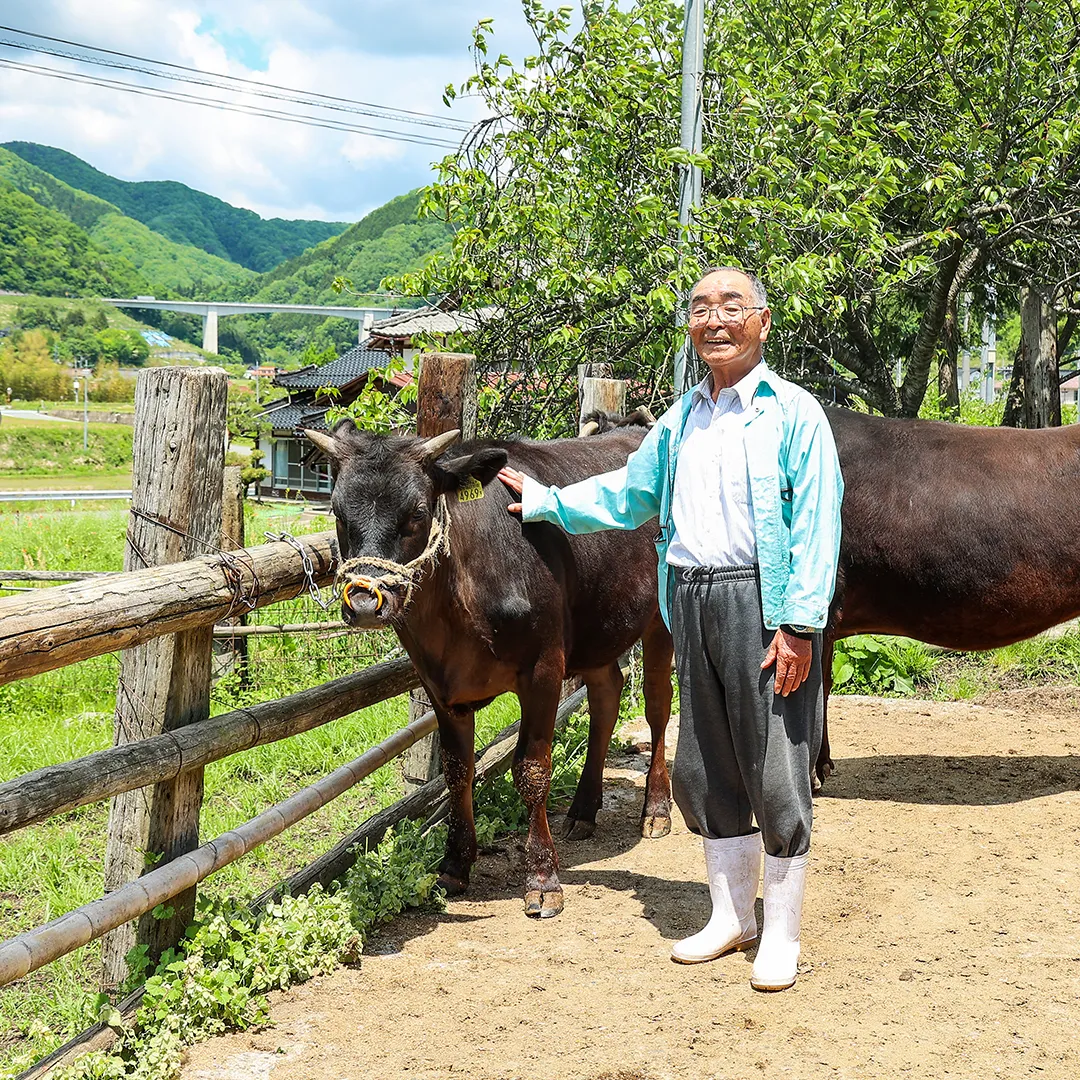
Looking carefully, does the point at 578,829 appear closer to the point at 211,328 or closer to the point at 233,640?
the point at 233,640

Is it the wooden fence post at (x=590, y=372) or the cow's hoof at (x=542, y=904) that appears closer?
the cow's hoof at (x=542, y=904)

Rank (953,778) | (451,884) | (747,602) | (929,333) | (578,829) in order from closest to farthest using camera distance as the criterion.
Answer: (747,602)
(451,884)
(578,829)
(953,778)
(929,333)

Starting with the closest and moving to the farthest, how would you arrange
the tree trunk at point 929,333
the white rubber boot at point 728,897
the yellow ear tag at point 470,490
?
the white rubber boot at point 728,897, the yellow ear tag at point 470,490, the tree trunk at point 929,333

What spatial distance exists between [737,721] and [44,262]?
187 m

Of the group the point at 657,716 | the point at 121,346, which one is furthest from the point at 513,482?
the point at 121,346

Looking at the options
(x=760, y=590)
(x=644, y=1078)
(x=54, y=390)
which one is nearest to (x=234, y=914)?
(x=644, y=1078)

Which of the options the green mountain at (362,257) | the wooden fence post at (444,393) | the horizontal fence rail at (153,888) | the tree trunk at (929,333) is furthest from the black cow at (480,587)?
the green mountain at (362,257)

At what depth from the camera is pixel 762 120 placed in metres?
8.18

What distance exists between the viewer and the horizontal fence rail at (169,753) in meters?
3.11

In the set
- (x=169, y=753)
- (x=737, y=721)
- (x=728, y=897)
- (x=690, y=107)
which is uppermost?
(x=690, y=107)

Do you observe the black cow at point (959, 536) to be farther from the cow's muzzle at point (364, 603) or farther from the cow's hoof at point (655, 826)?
the cow's muzzle at point (364, 603)

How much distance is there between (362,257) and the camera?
13200 centimetres

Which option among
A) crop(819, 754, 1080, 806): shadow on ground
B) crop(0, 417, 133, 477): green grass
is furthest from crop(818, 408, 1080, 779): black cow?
crop(0, 417, 133, 477): green grass

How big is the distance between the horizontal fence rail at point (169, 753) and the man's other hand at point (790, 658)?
1.82m
